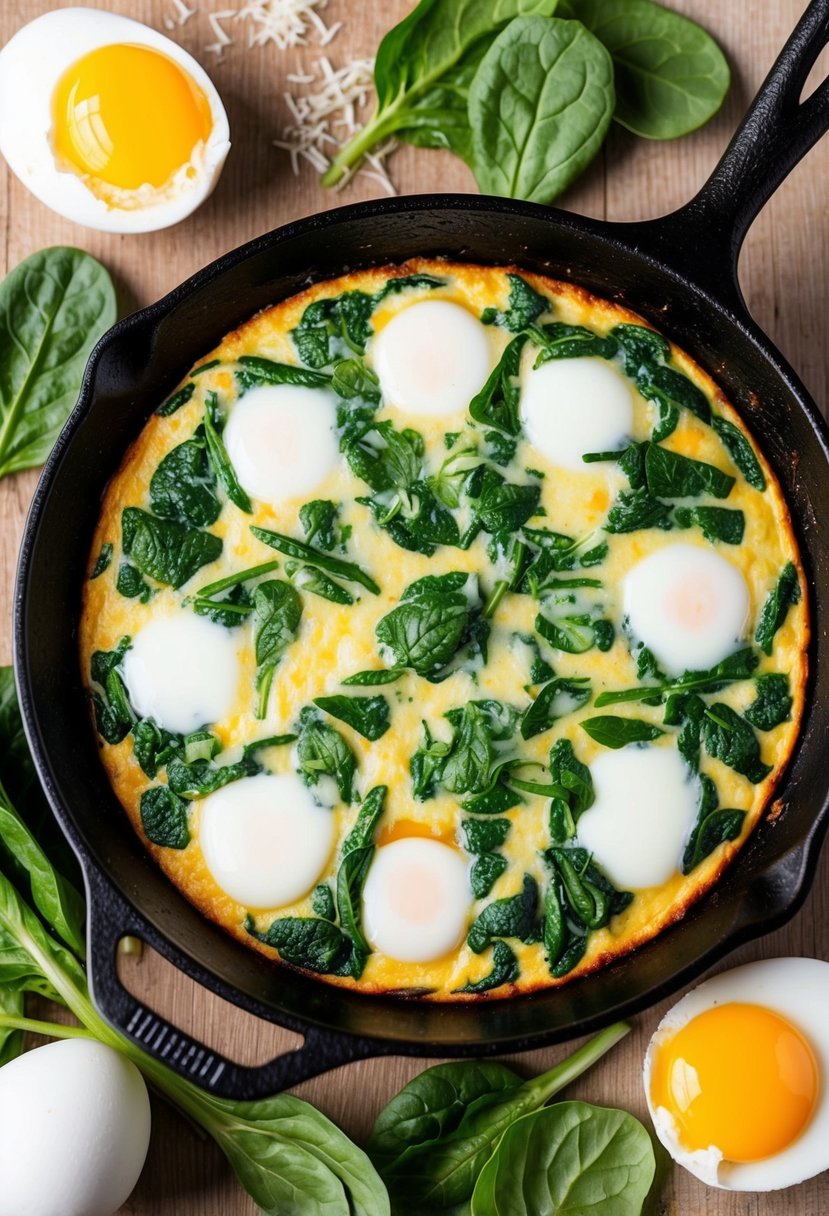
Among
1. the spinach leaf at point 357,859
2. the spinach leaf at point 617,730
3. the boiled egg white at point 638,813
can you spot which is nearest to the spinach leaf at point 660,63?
the spinach leaf at point 617,730

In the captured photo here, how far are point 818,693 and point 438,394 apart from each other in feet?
4.11

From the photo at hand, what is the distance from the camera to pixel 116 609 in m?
3.09

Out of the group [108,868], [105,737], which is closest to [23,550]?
[105,737]

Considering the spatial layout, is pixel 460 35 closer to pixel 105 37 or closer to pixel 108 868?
pixel 105 37

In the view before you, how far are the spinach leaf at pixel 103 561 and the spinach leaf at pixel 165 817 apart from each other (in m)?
0.57

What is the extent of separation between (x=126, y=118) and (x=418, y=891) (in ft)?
6.98

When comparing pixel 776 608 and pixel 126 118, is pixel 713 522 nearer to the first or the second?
pixel 776 608

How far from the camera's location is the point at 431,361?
3.07 m

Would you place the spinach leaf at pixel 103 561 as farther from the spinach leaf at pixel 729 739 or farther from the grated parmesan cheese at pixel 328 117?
the spinach leaf at pixel 729 739

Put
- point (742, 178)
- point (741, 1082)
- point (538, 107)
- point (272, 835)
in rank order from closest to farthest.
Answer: point (742, 178) < point (272, 835) < point (741, 1082) < point (538, 107)

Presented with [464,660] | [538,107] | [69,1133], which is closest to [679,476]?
[464,660]

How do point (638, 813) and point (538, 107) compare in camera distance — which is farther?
point (538, 107)

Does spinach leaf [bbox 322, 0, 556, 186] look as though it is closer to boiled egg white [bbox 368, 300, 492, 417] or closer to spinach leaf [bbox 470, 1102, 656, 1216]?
boiled egg white [bbox 368, 300, 492, 417]

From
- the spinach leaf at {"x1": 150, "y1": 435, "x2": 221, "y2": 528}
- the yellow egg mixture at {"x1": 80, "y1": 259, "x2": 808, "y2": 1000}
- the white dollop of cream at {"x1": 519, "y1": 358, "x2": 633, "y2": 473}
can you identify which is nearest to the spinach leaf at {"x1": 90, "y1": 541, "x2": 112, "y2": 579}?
the yellow egg mixture at {"x1": 80, "y1": 259, "x2": 808, "y2": 1000}
